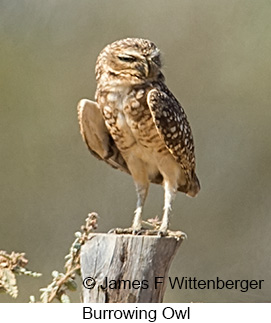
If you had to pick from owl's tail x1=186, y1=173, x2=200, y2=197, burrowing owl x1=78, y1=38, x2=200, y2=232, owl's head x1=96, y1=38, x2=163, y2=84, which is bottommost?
owl's tail x1=186, y1=173, x2=200, y2=197

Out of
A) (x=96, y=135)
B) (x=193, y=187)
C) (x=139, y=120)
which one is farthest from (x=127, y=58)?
(x=193, y=187)

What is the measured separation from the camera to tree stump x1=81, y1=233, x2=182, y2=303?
96.0 inches

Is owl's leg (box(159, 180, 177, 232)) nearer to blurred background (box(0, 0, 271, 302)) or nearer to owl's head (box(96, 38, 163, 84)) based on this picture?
owl's head (box(96, 38, 163, 84))

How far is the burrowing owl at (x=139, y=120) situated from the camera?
2877mm

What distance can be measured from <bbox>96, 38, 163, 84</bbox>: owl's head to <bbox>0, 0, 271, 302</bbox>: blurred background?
50.0 inches

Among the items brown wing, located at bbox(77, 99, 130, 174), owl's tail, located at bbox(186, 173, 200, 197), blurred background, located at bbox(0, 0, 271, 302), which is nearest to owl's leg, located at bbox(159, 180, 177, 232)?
owl's tail, located at bbox(186, 173, 200, 197)

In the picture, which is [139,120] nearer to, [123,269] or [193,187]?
[193,187]

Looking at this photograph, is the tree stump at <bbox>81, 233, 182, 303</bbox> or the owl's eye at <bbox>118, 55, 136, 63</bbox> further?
the owl's eye at <bbox>118, 55, 136, 63</bbox>

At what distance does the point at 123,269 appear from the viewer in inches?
96.6

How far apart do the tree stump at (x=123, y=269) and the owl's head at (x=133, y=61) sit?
0.71 meters

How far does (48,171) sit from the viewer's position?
4293 mm

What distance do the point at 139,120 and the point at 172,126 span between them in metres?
0.14

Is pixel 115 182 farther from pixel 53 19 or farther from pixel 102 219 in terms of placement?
pixel 53 19

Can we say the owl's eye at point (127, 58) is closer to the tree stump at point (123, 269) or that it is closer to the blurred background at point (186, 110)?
the tree stump at point (123, 269)
